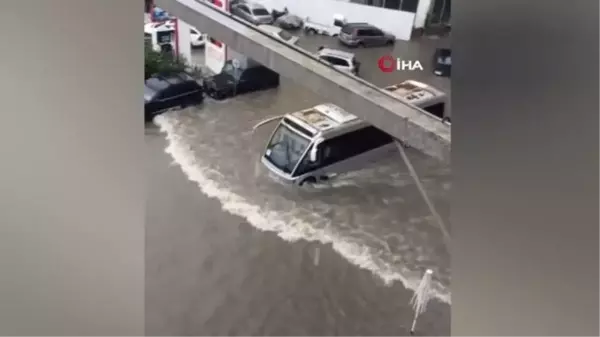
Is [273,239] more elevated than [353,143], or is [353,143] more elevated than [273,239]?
[353,143]

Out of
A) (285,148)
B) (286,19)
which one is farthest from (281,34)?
(285,148)

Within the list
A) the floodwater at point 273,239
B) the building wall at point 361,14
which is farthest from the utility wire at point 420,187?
the building wall at point 361,14

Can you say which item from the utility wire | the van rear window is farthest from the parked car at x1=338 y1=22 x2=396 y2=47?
the utility wire

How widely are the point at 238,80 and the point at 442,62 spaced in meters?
0.22

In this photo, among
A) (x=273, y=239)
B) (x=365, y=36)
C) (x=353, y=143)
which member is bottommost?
(x=273, y=239)

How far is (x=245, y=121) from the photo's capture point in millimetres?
681

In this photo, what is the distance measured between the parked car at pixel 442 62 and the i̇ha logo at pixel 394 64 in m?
0.02

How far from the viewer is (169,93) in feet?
2.14

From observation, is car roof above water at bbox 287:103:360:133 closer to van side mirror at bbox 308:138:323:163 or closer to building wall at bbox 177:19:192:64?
van side mirror at bbox 308:138:323:163

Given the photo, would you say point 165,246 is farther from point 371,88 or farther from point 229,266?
point 371,88

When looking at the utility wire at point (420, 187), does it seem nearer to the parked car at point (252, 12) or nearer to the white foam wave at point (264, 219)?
the white foam wave at point (264, 219)

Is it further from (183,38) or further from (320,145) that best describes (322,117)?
(183,38)

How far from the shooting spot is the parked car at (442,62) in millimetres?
588
